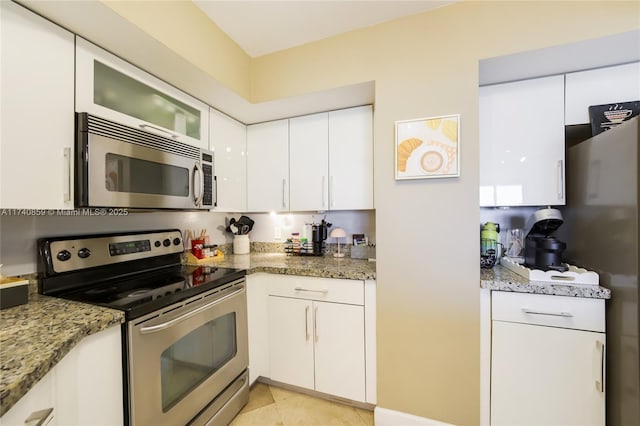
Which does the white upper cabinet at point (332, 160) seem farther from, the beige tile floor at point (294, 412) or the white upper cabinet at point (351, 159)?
the beige tile floor at point (294, 412)

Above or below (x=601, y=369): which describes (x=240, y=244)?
above

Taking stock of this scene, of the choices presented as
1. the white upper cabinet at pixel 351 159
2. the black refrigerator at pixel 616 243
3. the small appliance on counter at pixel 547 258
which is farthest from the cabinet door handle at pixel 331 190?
the black refrigerator at pixel 616 243

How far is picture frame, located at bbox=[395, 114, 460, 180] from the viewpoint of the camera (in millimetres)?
1440

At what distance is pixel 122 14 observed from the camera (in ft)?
3.53

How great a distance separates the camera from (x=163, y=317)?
46.3 inches

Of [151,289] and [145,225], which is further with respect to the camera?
[145,225]

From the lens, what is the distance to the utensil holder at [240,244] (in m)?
2.45

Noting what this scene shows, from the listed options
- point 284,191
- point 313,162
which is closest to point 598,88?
point 313,162

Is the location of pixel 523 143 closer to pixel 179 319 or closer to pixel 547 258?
pixel 547 258

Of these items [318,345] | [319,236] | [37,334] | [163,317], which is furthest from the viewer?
[319,236]

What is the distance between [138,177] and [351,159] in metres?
1.36

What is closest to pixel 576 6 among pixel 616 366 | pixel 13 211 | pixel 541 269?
pixel 541 269

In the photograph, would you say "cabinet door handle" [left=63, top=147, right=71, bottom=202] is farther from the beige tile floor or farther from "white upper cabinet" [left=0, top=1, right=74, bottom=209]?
the beige tile floor

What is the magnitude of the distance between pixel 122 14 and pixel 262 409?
225 cm
